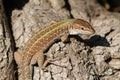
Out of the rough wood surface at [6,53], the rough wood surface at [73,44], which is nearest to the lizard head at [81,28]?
the rough wood surface at [73,44]

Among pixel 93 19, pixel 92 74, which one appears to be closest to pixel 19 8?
pixel 93 19

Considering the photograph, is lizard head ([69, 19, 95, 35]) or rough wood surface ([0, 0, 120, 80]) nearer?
rough wood surface ([0, 0, 120, 80])

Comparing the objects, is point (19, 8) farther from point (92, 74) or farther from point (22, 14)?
point (92, 74)

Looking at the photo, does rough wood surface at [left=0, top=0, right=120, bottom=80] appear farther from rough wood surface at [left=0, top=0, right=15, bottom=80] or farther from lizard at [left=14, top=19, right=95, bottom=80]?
rough wood surface at [left=0, top=0, right=15, bottom=80]

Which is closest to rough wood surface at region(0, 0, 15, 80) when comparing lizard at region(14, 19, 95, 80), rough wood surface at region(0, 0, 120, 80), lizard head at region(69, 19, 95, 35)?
lizard at region(14, 19, 95, 80)

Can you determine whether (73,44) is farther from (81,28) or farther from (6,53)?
(6,53)

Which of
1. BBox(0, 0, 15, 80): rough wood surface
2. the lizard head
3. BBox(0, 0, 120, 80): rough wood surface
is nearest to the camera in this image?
BBox(0, 0, 15, 80): rough wood surface

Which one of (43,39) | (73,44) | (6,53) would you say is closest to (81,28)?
(73,44)
